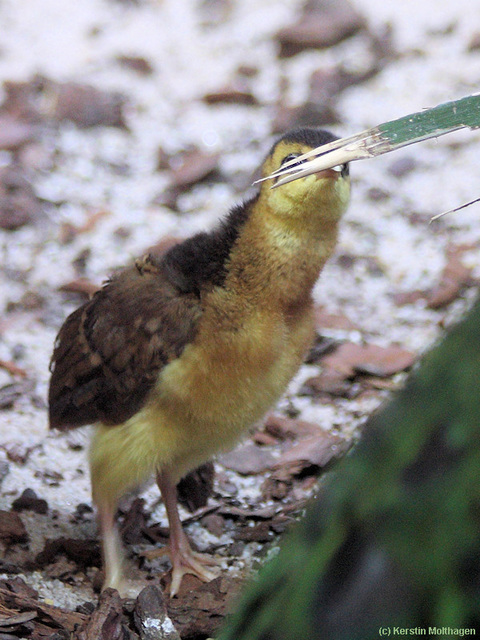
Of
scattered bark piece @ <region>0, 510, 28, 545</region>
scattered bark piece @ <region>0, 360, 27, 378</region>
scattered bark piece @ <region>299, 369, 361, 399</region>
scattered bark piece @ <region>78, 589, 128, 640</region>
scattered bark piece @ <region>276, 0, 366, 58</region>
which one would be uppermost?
scattered bark piece @ <region>276, 0, 366, 58</region>

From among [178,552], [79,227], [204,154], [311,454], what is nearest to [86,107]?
[204,154]

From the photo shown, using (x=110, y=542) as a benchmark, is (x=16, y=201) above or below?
above

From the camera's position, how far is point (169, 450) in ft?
8.63

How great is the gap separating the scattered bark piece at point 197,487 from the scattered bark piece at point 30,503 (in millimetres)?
464

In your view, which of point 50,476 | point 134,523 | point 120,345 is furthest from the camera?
point 50,476

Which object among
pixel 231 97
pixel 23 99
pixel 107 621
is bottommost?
pixel 107 621

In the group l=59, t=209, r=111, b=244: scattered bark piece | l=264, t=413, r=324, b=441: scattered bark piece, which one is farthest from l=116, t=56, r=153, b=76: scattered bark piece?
l=264, t=413, r=324, b=441: scattered bark piece

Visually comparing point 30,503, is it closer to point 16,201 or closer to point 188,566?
point 188,566

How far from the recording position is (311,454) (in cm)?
331

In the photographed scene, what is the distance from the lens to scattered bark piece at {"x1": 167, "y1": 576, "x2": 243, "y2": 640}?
7.97 feet

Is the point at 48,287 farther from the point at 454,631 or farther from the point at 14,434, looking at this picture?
the point at 454,631

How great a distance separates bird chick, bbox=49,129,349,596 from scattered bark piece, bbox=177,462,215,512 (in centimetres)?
37

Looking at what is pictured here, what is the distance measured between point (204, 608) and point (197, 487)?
702 mm

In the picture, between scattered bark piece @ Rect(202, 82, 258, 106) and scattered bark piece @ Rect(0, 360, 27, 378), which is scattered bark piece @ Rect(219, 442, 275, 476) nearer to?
scattered bark piece @ Rect(0, 360, 27, 378)
